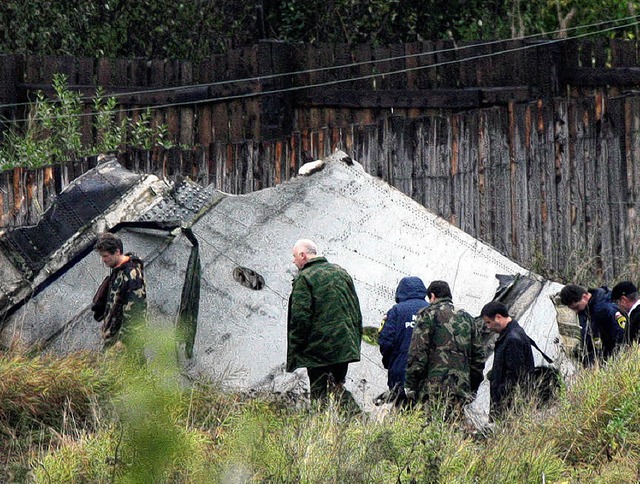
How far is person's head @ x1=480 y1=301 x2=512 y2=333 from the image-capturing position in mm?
8602

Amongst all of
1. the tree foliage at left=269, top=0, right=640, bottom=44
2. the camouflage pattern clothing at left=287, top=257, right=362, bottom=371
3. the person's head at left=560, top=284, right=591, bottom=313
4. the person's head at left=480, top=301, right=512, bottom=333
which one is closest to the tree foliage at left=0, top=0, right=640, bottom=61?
the tree foliage at left=269, top=0, right=640, bottom=44

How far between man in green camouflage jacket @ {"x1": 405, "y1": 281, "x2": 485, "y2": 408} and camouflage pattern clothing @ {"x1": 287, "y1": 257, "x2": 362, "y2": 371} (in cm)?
47

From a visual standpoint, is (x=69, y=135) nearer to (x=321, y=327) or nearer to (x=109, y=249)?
(x=109, y=249)

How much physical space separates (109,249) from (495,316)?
2706mm

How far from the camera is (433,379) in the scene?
27.6 feet

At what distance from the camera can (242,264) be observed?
10.1m

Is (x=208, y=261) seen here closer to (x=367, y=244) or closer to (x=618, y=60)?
(x=367, y=244)

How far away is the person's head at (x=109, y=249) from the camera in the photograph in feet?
28.8

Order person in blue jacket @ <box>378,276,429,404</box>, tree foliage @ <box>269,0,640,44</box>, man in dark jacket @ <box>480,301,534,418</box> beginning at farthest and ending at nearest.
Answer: tree foliage @ <box>269,0,640,44</box>
person in blue jacket @ <box>378,276,429,404</box>
man in dark jacket @ <box>480,301,534,418</box>

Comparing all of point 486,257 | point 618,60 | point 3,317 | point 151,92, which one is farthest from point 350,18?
point 3,317

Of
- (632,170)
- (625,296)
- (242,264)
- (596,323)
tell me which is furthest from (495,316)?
(632,170)

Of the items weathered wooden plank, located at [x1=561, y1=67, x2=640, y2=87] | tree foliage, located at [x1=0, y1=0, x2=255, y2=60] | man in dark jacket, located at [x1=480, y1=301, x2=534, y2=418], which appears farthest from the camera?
tree foliage, located at [x1=0, y1=0, x2=255, y2=60]

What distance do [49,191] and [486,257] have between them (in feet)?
12.1

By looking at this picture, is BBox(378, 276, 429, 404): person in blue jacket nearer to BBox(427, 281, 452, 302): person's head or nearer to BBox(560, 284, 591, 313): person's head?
BBox(427, 281, 452, 302): person's head
